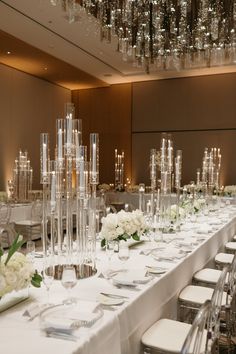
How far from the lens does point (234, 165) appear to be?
492 inches

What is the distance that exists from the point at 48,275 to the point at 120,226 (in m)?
1.12

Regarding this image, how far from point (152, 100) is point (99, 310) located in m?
12.0

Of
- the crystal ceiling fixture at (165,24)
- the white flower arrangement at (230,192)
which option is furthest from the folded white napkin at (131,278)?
the white flower arrangement at (230,192)

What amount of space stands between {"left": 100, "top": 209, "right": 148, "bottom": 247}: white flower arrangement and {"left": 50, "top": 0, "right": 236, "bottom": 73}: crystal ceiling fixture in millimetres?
3408

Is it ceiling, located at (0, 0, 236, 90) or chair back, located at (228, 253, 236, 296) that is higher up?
ceiling, located at (0, 0, 236, 90)

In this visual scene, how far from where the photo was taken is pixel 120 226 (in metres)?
3.43

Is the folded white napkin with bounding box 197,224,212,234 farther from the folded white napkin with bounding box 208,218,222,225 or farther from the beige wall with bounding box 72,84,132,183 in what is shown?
the beige wall with bounding box 72,84,132,183

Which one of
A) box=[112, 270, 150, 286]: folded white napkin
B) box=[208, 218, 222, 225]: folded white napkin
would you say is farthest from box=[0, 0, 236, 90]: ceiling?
box=[112, 270, 150, 286]: folded white napkin

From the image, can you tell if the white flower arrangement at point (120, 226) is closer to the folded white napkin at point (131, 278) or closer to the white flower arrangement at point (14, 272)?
the folded white napkin at point (131, 278)

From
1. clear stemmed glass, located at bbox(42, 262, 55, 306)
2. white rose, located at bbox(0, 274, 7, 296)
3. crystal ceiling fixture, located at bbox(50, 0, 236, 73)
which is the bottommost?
clear stemmed glass, located at bbox(42, 262, 55, 306)

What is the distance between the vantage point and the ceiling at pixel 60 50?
7863mm

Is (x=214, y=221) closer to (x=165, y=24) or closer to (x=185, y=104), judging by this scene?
(x=165, y=24)

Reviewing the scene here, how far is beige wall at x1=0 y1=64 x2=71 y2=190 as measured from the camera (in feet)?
36.9

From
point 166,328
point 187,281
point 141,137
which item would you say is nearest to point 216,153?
point 141,137
